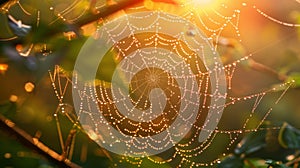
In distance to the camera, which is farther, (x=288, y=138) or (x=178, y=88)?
(x=178, y=88)

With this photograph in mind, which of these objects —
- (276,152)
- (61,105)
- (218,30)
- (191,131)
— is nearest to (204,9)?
(218,30)

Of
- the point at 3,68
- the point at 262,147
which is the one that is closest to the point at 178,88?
the point at 262,147

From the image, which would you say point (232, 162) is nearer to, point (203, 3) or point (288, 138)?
point (288, 138)

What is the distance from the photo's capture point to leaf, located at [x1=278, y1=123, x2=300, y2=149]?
1.25 m

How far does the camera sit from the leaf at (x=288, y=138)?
1.25 meters

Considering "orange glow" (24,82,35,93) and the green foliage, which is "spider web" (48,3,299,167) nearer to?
the green foliage

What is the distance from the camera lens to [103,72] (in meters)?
0.86

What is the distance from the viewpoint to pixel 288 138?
4.11 ft

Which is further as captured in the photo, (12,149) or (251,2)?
(251,2)

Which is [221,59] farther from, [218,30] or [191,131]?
[191,131]

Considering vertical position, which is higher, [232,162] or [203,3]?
[203,3]

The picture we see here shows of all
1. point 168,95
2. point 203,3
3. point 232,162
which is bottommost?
point 232,162

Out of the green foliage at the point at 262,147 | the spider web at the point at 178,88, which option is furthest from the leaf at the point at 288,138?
the spider web at the point at 178,88

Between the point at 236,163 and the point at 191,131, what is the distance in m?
0.68
